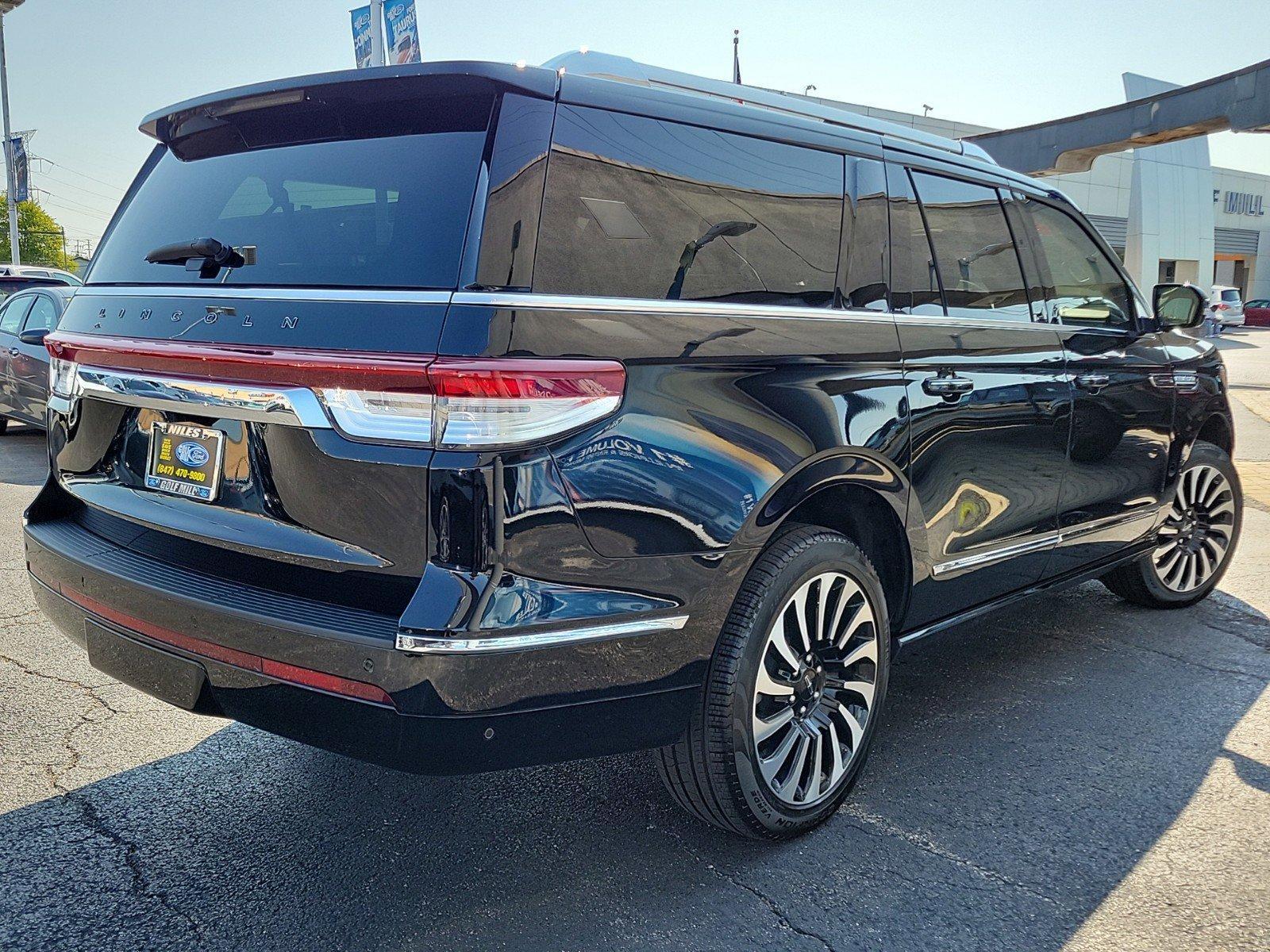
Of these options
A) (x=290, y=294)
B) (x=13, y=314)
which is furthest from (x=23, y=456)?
(x=290, y=294)

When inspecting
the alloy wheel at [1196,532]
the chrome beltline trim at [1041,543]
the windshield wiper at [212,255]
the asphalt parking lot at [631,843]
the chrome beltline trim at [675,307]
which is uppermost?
the windshield wiper at [212,255]

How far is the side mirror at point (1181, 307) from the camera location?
4.70 metres

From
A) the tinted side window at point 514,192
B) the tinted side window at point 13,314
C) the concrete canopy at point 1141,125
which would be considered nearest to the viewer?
the tinted side window at point 514,192

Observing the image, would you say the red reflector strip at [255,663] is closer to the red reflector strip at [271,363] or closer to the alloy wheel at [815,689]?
the red reflector strip at [271,363]

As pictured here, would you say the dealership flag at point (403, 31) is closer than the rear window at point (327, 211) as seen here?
No

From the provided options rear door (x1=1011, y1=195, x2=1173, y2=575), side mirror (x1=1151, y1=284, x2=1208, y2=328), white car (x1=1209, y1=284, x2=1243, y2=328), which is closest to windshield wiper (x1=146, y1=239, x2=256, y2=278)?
rear door (x1=1011, y1=195, x2=1173, y2=575)

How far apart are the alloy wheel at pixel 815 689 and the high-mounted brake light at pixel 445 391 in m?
0.86

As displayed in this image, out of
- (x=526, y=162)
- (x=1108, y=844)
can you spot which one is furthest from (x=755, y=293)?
(x=1108, y=844)

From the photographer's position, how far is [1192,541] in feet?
16.8

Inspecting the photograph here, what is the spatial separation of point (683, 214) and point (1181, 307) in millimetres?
3138

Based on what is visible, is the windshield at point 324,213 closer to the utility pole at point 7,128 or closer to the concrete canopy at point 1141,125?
the concrete canopy at point 1141,125

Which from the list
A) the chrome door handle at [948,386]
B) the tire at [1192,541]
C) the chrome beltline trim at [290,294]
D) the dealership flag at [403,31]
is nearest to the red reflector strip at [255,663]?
the chrome beltline trim at [290,294]

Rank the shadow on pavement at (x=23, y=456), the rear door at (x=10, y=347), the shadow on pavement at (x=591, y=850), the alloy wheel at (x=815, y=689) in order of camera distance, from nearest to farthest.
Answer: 1. the shadow on pavement at (x=591, y=850)
2. the alloy wheel at (x=815, y=689)
3. the shadow on pavement at (x=23, y=456)
4. the rear door at (x=10, y=347)

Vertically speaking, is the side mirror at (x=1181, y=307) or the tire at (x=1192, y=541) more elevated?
the side mirror at (x=1181, y=307)
